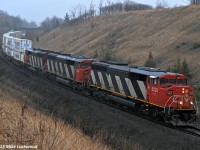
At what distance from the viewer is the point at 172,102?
21078 mm

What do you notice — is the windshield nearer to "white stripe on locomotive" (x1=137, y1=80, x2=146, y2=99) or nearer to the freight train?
the freight train

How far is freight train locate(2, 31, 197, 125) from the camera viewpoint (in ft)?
69.5

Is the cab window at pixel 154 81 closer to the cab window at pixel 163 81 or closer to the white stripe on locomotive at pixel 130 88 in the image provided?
the cab window at pixel 163 81

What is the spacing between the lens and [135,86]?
80.0ft

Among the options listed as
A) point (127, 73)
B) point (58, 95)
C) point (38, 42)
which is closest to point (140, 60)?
point (58, 95)

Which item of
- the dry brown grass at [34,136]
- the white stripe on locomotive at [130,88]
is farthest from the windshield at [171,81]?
the dry brown grass at [34,136]

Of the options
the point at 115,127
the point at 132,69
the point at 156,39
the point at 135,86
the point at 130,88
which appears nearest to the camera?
the point at 115,127

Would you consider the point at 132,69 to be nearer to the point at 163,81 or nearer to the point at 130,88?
the point at 130,88

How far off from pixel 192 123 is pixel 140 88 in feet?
14.6

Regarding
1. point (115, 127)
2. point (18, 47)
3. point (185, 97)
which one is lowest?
point (115, 127)

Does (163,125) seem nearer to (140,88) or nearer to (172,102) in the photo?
(172,102)

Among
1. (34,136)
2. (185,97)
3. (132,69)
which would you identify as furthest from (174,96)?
(34,136)

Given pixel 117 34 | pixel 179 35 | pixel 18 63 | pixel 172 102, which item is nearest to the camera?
pixel 172 102

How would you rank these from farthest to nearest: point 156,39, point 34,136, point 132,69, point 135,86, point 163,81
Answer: point 156,39, point 132,69, point 135,86, point 163,81, point 34,136
